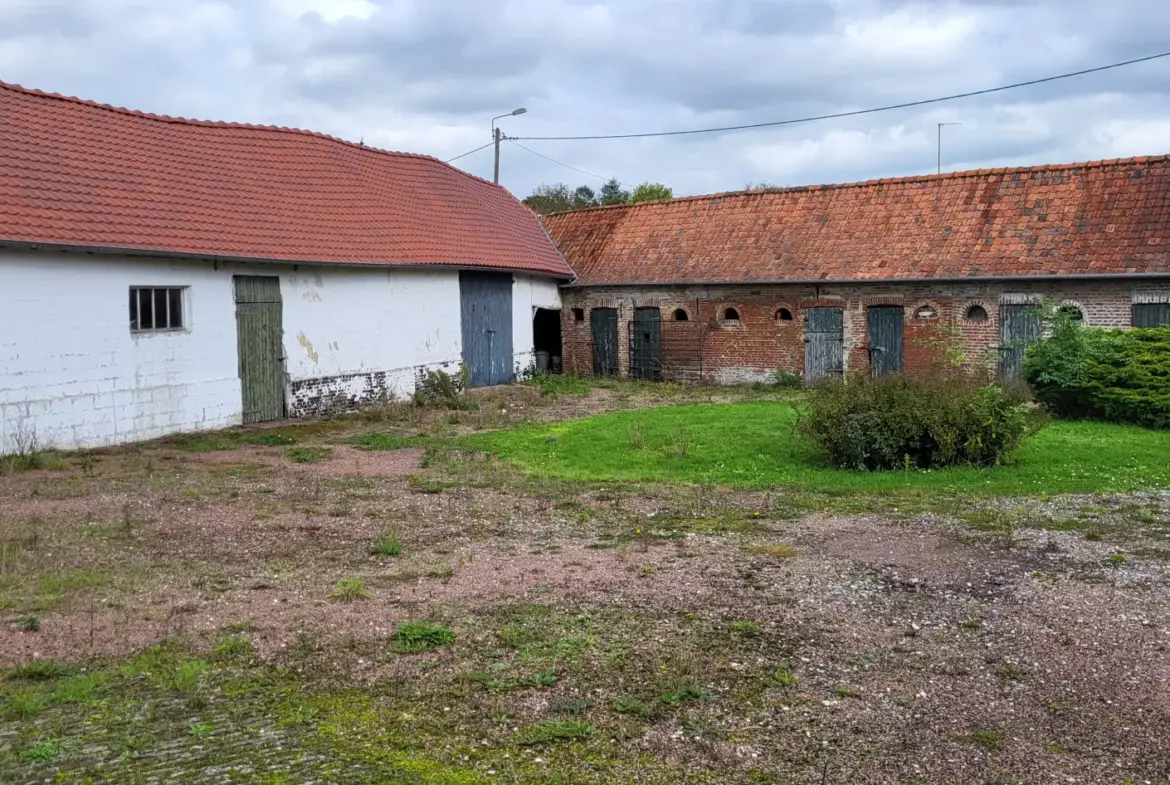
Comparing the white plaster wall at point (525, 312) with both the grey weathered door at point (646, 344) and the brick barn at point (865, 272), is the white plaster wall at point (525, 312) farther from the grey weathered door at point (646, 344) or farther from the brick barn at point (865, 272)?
the grey weathered door at point (646, 344)

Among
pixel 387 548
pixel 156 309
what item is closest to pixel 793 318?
pixel 156 309

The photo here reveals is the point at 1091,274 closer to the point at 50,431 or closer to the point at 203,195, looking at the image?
the point at 203,195

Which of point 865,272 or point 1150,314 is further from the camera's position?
point 865,272

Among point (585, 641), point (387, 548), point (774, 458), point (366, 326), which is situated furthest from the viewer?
point (366, 326)

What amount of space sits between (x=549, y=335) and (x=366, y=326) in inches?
381

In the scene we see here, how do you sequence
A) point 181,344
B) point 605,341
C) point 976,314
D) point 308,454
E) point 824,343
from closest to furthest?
1. point 308,454
2. point 181,344
3. point 976,314
4. point 824,343
5. point 605,341

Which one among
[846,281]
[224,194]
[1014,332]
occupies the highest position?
[224,194]

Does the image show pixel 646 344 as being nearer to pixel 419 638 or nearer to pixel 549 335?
pixel 549 335

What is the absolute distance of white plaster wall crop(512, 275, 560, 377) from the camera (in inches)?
982

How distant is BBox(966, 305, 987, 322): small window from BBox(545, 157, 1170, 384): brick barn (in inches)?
1.1

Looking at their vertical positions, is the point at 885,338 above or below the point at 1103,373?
above

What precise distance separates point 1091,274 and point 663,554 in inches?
576

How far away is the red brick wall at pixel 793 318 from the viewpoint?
787 inches

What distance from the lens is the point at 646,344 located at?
26000mm
